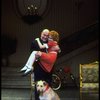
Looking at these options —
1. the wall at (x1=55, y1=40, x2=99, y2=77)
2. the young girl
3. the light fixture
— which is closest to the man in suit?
the young girl

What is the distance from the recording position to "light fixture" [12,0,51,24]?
2353cm

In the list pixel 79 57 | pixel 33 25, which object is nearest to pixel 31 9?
pixel 33 25

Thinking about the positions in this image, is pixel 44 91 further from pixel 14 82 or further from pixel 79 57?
pixel 79 57

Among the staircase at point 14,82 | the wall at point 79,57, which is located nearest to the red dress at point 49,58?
the staircase at point 14,82

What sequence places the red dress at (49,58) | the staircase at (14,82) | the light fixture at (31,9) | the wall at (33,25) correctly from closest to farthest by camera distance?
the red dress at (49,58) < the staircase at (14,82) < the light fixture at (31,9) < the wall at (33,25)

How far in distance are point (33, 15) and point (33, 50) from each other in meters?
10.3

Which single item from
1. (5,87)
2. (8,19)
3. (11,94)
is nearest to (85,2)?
(8,19)

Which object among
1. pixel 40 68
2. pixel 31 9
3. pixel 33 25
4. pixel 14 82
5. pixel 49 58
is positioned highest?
pixel 31 9

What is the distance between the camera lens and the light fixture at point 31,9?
23531mm

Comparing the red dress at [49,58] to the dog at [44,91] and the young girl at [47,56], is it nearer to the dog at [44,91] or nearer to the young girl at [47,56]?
the young girl at [47,56]

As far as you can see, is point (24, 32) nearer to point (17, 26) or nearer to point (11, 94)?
point (17, 26)

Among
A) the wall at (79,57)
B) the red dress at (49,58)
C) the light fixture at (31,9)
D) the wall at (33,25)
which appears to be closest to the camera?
the red dress at (49,58)

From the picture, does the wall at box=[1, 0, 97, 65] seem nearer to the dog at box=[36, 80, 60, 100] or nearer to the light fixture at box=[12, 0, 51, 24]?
the light fixture at box=[12, 0, 51, 24]

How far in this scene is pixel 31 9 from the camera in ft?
77.2
